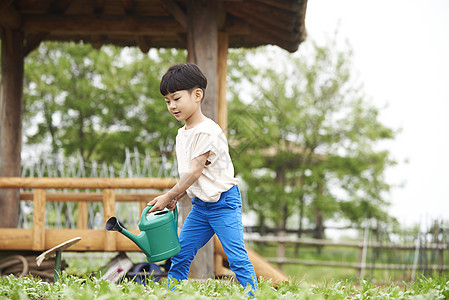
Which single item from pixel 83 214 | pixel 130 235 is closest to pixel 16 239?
pixel 83 214

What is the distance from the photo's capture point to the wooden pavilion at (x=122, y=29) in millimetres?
4984

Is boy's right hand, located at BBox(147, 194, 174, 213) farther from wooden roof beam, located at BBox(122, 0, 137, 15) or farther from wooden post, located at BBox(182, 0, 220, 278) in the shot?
wooden roof beam, located at BBox(122, 0, 137, 15)

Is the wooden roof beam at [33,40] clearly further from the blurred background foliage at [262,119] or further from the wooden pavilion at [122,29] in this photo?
the blurred background foliage at [262,119]

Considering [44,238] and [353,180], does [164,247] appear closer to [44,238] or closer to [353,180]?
[44,238]

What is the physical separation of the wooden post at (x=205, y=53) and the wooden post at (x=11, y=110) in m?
2.37

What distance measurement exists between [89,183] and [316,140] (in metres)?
11.9

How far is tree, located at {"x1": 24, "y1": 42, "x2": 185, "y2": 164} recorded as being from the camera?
13.6 metres

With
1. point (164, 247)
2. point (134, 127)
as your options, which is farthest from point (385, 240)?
point (164, 247)

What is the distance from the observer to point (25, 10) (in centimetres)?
586

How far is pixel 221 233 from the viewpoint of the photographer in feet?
9.91

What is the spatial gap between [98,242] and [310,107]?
12003 mm

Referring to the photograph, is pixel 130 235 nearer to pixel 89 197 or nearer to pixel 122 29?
pixel 89 197

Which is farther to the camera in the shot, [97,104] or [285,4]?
[97,104]

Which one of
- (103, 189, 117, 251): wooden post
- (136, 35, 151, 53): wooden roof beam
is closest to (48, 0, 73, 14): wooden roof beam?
(136, 35, 151, 53): wooden roof beam
